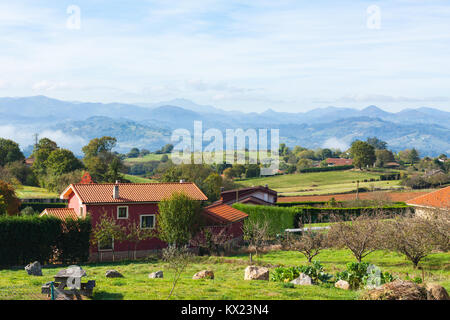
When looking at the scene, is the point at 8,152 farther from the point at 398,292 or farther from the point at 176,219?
the point at 398,292

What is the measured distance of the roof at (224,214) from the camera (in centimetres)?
3721

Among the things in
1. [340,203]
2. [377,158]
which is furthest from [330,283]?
[377,158]

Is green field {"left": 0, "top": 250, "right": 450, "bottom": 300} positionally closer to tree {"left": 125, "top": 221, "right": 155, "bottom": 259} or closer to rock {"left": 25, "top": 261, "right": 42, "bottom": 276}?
rock {"left": 25, "top": 261, "right": 42, "bottom": 276}

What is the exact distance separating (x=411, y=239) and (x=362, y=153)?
9346 centimetres

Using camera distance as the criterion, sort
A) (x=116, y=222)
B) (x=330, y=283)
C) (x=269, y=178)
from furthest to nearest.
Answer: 1. (x=269, y=178)
2. (x=116, y=222)
3. (x=330, y=283)

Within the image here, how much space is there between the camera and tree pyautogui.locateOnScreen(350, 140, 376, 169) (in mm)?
112000

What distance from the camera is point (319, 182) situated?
346 ft

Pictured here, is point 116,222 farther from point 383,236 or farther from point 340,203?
point 340,203

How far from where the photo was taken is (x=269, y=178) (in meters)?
114

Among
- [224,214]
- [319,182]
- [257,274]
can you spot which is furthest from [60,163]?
[257,274]

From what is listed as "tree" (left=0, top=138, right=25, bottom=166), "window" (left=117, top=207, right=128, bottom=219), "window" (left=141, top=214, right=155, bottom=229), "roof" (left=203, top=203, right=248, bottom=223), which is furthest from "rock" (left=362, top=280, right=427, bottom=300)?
"tree" (left=0, top=138, right=25, bottom=166)

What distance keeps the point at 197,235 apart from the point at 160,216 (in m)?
3.00

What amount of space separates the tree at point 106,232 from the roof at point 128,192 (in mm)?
1370


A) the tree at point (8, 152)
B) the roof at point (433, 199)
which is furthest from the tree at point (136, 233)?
the tree at point (8, 152)
